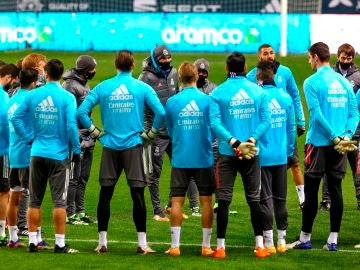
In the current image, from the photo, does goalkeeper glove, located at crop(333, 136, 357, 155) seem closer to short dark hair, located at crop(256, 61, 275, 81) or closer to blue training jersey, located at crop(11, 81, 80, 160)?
short dark hair, located at crop(256, 61, 275, 81)

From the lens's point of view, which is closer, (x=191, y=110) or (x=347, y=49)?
(x=191, y=110)

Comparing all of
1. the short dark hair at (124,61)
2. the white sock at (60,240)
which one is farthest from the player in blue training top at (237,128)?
the white sock at (60,240)

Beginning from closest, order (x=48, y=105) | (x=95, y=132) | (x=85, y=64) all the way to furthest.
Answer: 1. (x=48, y=105)
2. (x=95, y=132)
3. (x=85, y=64)

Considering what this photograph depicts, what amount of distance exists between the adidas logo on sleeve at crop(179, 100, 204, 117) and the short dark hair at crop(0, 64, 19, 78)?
2.44m

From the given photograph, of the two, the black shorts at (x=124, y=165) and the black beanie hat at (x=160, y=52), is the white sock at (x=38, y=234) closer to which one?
the black shorts at (x=124, y=165)

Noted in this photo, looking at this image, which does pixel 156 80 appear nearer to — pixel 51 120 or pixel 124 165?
pixel 124 165

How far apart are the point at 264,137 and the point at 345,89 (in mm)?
1182

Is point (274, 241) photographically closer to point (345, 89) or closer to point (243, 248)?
point (243, 248)

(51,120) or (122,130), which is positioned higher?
(51,120)

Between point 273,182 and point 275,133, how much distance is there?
0.63 metres

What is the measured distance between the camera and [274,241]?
14453 mm

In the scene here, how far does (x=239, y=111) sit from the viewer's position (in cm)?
1318

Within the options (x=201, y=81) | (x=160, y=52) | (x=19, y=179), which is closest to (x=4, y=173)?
(x=19, y=179)

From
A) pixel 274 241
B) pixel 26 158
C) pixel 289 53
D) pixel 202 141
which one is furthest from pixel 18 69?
pixel 289 53
